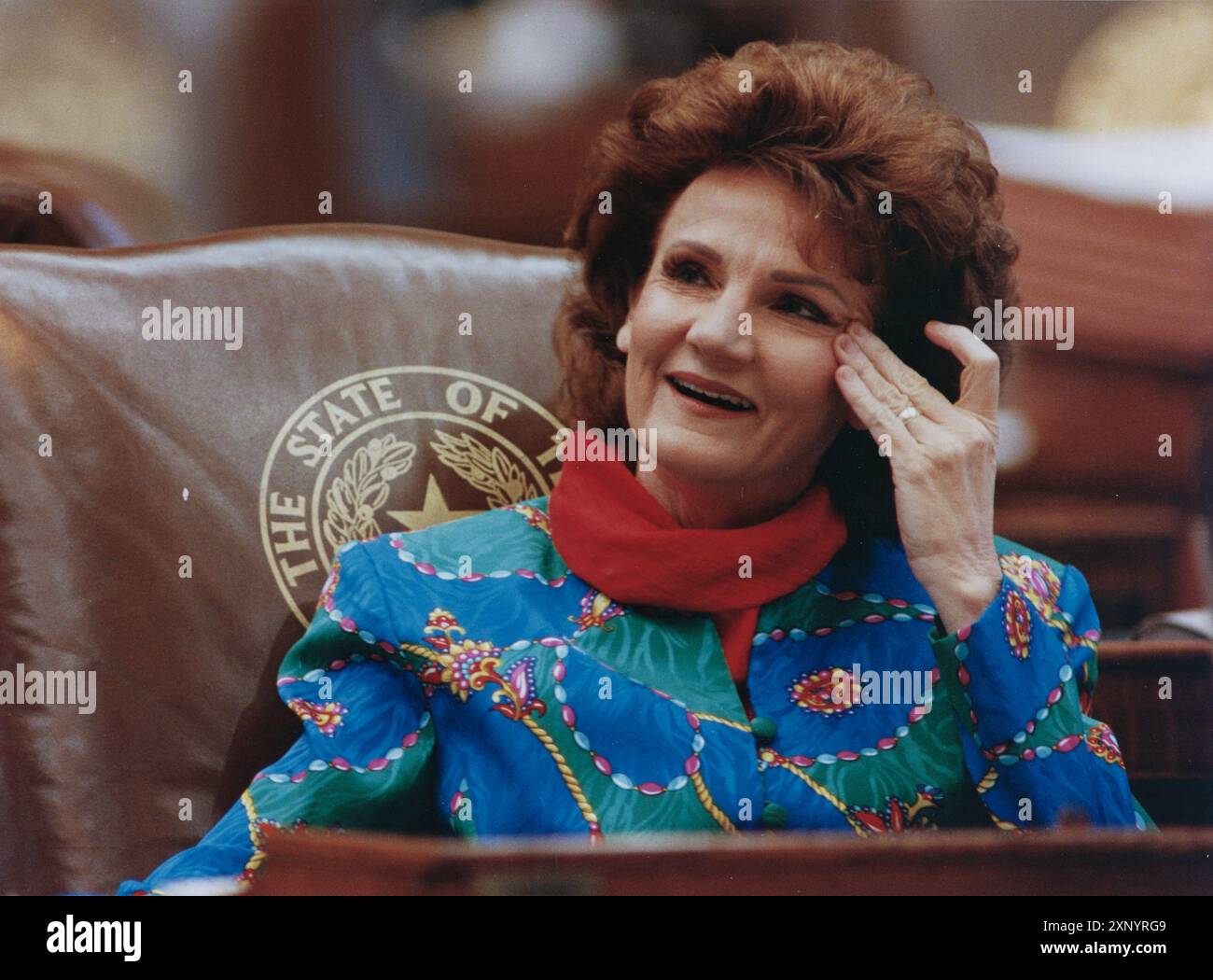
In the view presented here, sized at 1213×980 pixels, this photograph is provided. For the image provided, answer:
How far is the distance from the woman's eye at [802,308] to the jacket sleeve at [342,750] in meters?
0.40

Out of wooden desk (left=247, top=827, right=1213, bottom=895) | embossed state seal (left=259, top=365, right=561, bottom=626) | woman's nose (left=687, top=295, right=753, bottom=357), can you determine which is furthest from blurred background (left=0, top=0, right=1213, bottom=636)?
wooden desk (left=247, top=827, right=1213, bottom=895)

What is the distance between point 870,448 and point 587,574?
0.94 feet

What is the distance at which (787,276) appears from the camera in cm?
118

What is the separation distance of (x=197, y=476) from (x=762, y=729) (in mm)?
553

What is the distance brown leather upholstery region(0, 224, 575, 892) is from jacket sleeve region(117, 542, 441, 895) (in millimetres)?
105

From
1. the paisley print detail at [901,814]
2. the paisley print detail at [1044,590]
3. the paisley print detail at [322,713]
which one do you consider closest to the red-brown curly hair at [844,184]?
the paisley print detail at [1044,590]

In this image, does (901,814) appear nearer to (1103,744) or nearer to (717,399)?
(1103,744)

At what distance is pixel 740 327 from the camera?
3.86 ft

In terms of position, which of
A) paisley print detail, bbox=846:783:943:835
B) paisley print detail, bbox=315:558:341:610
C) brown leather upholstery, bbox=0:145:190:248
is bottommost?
paisley print detail, bbox=846:783:943:835

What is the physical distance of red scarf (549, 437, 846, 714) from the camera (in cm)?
118

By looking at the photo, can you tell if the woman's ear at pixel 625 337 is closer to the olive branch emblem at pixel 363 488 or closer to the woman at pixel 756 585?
the woman at pixel 756 585

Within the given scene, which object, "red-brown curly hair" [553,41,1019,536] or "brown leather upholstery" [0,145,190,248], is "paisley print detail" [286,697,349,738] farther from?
"brown leather upholstery" [0,145,190,248]

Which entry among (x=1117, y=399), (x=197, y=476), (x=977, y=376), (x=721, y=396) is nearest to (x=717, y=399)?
(x=721, y=396)

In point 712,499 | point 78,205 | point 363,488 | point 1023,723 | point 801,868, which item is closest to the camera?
point 801,868
